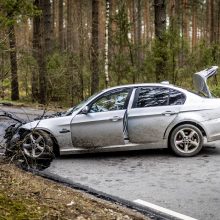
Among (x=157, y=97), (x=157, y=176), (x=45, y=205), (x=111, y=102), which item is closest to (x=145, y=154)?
(x=157, y=97)

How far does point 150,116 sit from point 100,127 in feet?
3.49

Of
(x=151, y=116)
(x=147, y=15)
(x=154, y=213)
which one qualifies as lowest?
(x=154, y=213)

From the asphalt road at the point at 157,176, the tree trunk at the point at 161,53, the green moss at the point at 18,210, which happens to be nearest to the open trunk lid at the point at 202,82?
the asphalt road at the point at 157,176

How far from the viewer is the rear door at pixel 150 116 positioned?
29.7 feet

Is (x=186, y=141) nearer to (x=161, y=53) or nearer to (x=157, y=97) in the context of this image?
(x=157, y=97)

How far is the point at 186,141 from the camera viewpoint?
9164 mm

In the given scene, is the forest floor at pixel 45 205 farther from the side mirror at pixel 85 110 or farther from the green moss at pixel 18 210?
the side mirror at pixel 85 110

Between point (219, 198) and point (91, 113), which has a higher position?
point (91, 113)

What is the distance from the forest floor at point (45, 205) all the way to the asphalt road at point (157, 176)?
0.75 meters

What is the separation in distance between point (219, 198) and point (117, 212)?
1.78 m

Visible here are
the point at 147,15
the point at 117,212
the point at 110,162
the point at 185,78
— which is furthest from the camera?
the point at 147,15

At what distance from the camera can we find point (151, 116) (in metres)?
9.09

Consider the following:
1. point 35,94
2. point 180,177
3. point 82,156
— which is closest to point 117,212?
point 180,177

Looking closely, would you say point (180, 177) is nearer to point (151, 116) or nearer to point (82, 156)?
point (151, 116)
